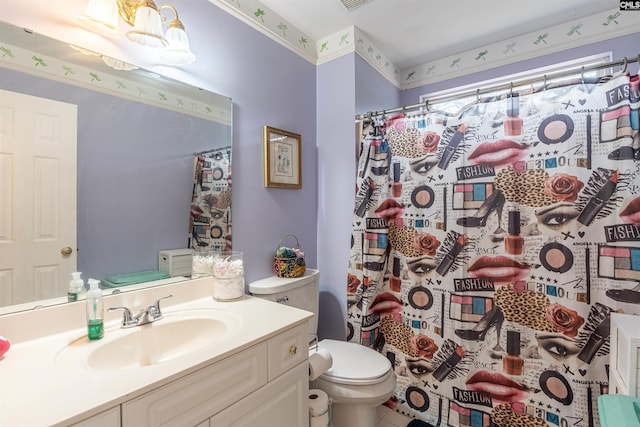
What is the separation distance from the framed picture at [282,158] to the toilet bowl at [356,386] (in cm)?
102

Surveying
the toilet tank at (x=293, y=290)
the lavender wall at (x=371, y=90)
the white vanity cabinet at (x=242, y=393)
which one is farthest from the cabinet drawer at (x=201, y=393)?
the lavender wall at (x=371, y=90)

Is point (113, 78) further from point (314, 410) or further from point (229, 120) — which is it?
point (314, 410)

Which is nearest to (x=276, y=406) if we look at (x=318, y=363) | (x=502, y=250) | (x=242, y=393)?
(x=242, y=393)

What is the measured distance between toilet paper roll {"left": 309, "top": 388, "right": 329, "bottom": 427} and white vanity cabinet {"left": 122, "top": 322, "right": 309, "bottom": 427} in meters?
0.09

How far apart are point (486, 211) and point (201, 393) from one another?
1491 millimetres

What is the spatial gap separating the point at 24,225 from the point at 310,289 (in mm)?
1238

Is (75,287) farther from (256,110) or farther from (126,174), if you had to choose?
(256,110)

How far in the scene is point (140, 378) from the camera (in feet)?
2.30

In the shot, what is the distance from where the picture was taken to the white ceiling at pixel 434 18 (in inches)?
64.8

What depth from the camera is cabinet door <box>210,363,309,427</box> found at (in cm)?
86

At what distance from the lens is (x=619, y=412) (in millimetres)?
781

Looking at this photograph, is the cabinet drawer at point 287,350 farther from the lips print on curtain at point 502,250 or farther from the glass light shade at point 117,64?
the glass light shade at point 117,64

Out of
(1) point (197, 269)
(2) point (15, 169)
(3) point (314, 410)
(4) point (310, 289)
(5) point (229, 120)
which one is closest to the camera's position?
(2) point (15, 169)

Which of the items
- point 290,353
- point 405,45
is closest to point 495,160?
point 405,45
